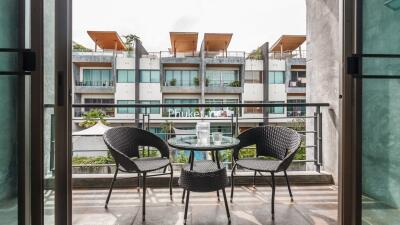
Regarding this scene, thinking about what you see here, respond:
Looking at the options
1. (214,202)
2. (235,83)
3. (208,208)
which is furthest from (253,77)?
(208,208)

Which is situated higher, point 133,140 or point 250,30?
point 250,30

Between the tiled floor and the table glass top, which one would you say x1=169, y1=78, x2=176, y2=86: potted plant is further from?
the table glass top

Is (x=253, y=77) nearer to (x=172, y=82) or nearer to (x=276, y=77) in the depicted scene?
(x=276, y=77)

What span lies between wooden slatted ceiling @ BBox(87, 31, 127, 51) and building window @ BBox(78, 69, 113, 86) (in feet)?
5.37

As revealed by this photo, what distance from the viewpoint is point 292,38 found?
15719 millimetres

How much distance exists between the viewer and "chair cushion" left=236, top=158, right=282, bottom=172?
2289 millimetres

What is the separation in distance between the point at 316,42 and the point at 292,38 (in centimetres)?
1328

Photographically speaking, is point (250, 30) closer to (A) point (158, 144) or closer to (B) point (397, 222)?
(A) point (158, 144)

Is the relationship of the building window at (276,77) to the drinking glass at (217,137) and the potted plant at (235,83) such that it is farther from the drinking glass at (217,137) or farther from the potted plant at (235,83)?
the drinking glass at (217,137)

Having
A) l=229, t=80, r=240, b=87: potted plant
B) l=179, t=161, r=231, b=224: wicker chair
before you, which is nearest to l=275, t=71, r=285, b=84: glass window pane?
l=229, t=80, r=240, b=87: potted plant

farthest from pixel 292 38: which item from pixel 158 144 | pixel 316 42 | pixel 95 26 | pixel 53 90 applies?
pixel 53 90

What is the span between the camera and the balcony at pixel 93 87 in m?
17.2

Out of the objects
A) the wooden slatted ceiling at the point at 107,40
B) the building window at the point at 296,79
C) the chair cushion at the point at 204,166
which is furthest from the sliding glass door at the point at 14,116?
the building window at the point at 296,79

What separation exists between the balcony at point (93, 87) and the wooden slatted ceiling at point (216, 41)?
6.72 metres
